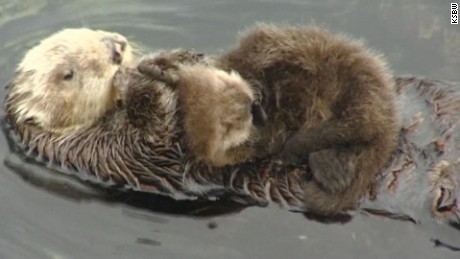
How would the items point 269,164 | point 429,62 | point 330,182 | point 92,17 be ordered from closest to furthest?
point 330,182, point 269,164, point 429,62, point 92,17

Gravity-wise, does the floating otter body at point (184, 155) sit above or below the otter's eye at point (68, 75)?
below

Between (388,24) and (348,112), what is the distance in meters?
1.84

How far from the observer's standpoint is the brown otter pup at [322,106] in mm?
3807

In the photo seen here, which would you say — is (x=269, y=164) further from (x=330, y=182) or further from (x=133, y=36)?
(x=133, y=36)

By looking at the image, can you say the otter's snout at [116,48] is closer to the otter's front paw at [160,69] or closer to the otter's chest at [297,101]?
the otter's front paw at [160,69]

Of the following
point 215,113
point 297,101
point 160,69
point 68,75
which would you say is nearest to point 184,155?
point 215,113

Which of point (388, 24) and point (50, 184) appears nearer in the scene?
point (50, 184)

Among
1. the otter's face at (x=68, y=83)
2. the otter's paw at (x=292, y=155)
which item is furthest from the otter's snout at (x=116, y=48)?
the otter's paw at (x=292, y=155)

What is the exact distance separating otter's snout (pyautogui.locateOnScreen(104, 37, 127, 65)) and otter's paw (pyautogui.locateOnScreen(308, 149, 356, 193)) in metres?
0.99

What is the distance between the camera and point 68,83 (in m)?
4.15

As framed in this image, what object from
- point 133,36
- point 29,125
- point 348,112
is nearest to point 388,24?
point 133,36

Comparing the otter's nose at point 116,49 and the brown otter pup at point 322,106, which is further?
the otter's nose at point 116,49

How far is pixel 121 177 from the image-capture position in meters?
4.10

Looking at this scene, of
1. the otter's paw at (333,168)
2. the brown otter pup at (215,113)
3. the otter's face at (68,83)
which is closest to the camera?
the otter's paw at (333,168)
